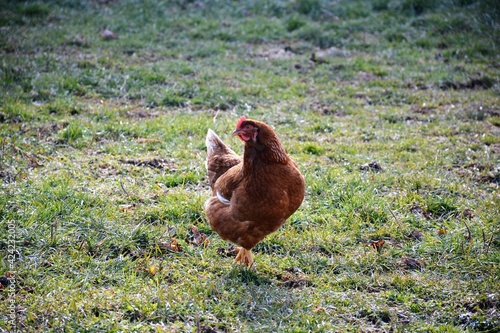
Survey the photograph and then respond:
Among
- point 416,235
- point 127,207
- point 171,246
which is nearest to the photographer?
point 171,246

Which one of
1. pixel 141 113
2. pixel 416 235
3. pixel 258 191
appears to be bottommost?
pixel 141 113

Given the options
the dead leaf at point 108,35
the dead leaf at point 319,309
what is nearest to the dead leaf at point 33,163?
the dead leaf at point 319,309

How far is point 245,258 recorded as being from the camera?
4.62 metres

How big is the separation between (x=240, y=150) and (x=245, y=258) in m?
2.32

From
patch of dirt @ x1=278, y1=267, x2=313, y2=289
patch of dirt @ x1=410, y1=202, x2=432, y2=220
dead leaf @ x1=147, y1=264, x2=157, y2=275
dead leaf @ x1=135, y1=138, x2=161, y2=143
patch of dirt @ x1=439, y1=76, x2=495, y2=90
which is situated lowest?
dead leaf @ x1=135, y1=138, x2=161, y2=143

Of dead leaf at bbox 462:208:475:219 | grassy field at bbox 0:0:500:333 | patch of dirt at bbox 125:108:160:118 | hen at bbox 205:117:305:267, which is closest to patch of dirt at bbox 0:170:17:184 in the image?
grassy field at bbox 0:0:500:333

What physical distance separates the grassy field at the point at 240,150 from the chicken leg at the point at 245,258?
84 millimetres

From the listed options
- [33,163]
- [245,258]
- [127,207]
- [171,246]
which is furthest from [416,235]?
[33,163]

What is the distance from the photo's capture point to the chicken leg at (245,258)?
15.0ft

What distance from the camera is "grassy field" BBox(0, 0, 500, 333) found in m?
4.11

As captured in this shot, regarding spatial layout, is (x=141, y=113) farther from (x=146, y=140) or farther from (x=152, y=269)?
(x=152, y=269)

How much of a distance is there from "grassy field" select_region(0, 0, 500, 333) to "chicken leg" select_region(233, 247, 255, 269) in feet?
0.28

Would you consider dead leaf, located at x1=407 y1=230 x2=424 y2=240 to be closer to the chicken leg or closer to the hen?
the hen

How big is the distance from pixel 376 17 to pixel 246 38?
278cm
